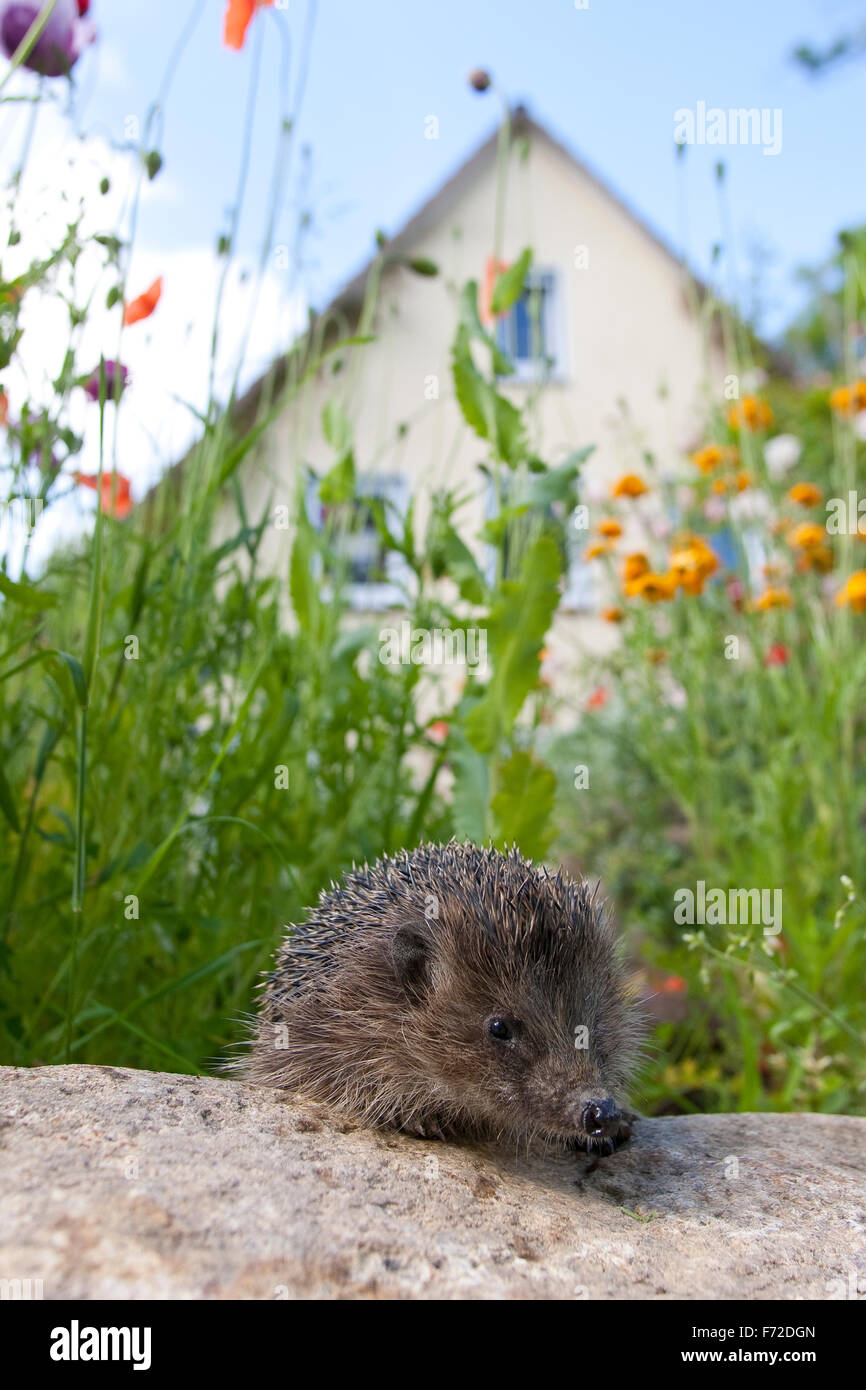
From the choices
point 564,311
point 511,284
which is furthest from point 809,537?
point 564,311

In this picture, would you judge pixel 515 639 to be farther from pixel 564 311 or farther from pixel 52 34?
pixel 564 311

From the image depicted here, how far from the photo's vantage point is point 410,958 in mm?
2822

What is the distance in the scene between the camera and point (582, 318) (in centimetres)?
1873

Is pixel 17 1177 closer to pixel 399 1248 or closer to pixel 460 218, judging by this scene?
pixel 399 1248

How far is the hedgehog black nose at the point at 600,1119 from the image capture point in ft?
7.79

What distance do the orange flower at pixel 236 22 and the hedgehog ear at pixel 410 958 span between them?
2610mm

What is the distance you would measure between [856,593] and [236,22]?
3.62m

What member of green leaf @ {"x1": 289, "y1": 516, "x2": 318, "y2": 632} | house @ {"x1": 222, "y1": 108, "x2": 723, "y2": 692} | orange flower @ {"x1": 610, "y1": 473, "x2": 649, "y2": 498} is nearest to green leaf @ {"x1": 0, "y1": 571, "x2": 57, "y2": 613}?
green leaf @ {"x1": 289, "y1": 516, "x2": 318, "y2": 632}

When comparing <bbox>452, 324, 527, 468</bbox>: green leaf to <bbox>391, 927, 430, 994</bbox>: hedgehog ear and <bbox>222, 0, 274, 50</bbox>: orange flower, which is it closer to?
<bbox>222, 0, 274, 50</bbox>: orange flower

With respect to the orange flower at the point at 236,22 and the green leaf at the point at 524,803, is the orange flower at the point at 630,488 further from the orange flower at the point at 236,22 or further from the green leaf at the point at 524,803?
the orange flower at the point at 236,22

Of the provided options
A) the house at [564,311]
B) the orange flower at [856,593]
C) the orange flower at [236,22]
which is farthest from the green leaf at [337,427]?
the house at [564,311]

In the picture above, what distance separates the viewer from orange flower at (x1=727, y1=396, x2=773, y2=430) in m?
5.42
